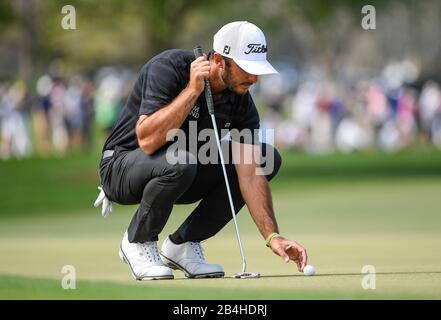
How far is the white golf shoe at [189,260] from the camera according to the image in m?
9.13

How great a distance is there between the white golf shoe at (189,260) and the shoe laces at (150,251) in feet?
1.00

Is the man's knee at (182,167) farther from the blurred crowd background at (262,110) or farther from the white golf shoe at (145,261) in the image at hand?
the blurred crowd background at (262,110)

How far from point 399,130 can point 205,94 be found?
32.8 metres

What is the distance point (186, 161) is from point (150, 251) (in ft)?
2.73

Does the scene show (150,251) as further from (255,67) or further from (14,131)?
(14,131)

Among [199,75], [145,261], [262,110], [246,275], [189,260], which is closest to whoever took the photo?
[199,75]

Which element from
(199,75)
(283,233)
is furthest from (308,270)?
(283,233)

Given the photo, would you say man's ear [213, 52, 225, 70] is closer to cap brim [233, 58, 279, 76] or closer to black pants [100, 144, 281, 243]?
cap brim [233, 58, 279, 76]

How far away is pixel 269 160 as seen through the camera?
30.3 ft

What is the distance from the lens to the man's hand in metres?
8.59

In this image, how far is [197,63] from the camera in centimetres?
859

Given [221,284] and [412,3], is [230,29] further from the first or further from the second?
[412,3]

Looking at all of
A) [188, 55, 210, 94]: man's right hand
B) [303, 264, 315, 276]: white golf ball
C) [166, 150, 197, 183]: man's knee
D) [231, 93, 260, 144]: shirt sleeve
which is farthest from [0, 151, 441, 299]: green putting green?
[188, 55, 210, 94]: man's right hand
